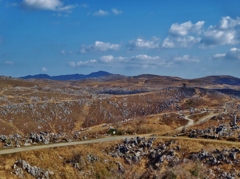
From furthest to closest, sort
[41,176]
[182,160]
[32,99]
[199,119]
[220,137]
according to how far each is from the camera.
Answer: [32,99]
[199,119]
[220,137]
[182,160]
[41,176]

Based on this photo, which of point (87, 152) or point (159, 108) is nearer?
point (87, 152)

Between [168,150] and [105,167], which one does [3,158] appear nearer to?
[105,167]

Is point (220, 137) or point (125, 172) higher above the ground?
point (220, 137)

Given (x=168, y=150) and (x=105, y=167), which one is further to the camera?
(x=168, y=150)

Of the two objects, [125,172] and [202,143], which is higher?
[202,143]

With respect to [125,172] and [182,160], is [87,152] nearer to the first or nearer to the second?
[125,172]

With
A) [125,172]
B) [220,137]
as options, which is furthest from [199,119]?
[125,172]

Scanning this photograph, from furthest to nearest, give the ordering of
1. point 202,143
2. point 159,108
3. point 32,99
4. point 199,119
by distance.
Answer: point 159,108, point 32,99, point 199,119, point 202,143

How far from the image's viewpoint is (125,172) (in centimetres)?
6600

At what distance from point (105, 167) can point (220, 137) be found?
29987 millimetres

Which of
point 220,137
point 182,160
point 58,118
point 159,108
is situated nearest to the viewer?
point 182,160

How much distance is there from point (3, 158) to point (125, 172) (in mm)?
22947

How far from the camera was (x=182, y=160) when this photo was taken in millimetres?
67625

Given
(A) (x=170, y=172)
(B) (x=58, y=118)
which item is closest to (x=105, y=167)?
(A) (x=170, y=172)
